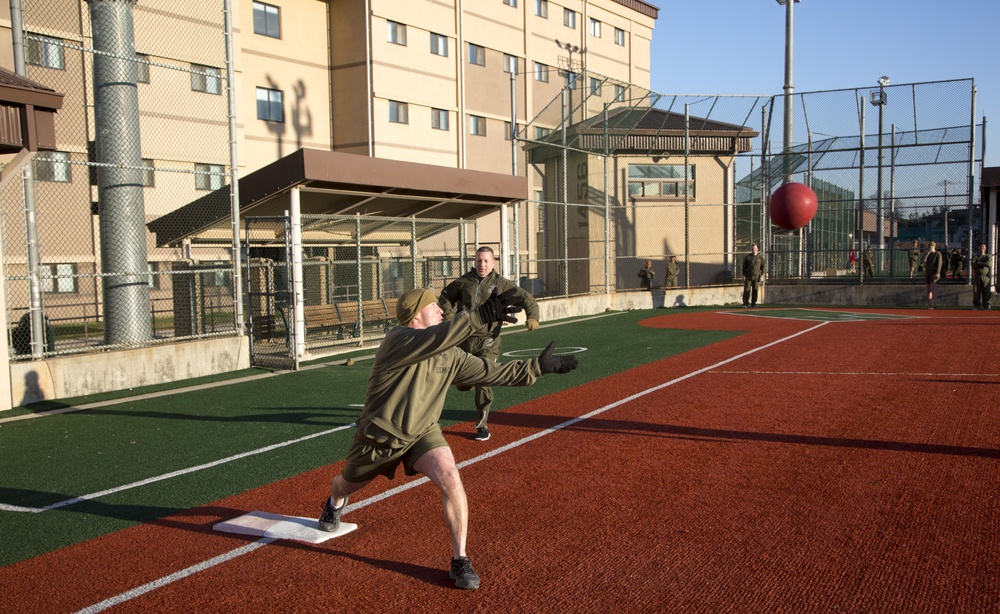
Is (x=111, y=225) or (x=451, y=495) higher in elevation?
(x=111, y=225)

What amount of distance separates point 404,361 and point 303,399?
6.64 metres

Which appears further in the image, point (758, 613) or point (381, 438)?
point (381, 438)

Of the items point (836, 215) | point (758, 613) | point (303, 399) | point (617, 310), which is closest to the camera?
point (758, 613)

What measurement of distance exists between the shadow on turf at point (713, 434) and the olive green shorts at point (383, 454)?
12.9 feet

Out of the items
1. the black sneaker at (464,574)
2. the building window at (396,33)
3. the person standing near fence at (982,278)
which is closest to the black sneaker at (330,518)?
the black sneaker at (464,574)

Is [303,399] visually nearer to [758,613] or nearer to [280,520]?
[280,520]

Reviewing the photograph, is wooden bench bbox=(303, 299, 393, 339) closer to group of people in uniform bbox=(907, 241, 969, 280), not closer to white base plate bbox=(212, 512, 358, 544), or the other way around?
white base plate bbox=(212, 512, 358, 544)

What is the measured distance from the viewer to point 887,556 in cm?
478

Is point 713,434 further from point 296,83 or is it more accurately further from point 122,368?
point 296,83

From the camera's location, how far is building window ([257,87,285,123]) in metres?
32.3

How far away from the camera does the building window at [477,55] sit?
40191 mm

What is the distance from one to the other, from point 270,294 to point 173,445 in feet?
18.9

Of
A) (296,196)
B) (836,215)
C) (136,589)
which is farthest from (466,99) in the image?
(136,589)

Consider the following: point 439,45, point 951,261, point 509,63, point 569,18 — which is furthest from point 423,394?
point 569,18
